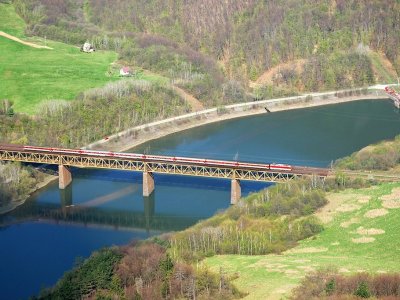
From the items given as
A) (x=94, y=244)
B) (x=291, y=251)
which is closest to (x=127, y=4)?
(x=94, y=244)

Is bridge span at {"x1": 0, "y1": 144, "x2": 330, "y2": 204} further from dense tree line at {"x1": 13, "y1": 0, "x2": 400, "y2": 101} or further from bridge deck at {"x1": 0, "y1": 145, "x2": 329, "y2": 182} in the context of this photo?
dense tree line at {"x1": 13, "y1": 0, "x2": 400, "y2": 101}

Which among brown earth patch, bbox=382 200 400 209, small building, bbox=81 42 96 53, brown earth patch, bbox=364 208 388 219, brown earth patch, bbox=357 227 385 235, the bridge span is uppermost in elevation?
small building, bbox=81 42 96 53

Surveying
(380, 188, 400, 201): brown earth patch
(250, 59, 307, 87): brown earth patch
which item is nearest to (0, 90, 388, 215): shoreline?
(250, 59, 307, 87): brown earth patch

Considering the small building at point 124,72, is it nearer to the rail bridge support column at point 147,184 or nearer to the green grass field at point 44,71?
the green grass field at point 44,71

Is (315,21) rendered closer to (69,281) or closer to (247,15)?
(247,15)

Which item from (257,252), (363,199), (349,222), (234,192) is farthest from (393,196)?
(234,192)

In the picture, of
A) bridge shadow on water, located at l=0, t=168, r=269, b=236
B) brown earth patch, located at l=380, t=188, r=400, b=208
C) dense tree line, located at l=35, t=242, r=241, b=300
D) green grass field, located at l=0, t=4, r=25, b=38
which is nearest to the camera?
dense tree line, located at l=35, t=242, r=241, b=300

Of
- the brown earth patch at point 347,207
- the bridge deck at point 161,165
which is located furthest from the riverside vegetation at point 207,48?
the brown earth patch at point 347,207
